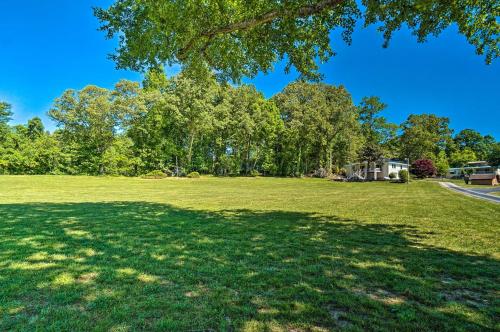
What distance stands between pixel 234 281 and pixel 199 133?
46.0 metres

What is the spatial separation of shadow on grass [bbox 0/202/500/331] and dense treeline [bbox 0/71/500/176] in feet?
95.5

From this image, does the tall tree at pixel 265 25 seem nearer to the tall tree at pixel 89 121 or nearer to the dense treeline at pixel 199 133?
the dense treeline at pixel 199 133

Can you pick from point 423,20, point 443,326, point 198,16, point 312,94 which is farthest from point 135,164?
point 443,326

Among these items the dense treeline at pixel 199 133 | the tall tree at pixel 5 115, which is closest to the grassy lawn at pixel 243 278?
the dense treeline at pixel 199 133

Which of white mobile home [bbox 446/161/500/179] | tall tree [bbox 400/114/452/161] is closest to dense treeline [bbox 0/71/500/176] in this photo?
tall tree [bbox 400/114/452/161]

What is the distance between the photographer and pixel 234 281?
3.68 metres

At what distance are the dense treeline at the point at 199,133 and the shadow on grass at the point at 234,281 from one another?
95.5 ft

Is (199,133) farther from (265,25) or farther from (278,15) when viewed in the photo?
(278,15)

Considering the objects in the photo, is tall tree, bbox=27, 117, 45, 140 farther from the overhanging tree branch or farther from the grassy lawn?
the overhanging tree branch

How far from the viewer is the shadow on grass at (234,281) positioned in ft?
8.91

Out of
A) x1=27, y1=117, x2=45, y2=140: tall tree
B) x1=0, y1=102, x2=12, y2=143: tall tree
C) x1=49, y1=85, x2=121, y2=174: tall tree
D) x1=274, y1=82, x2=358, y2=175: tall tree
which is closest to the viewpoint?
x1=49, y1=85, x2=121, y2=174: tall tree

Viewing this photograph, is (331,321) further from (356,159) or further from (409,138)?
(409,138)

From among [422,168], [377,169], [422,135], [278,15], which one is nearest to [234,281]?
[278,15]

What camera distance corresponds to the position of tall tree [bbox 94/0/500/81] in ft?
22.1
